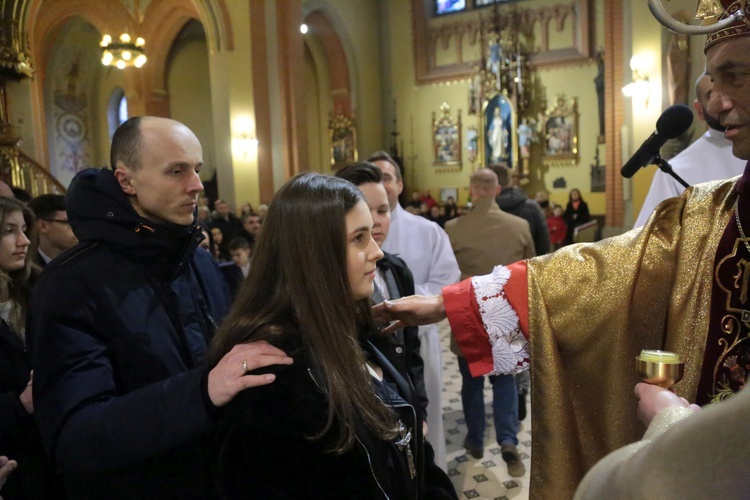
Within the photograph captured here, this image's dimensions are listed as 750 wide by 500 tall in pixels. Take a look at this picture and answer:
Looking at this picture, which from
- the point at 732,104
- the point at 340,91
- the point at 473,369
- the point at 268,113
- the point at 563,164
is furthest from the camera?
the point at 340,91

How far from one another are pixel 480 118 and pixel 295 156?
21.1 ft

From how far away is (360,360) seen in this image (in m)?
1.34

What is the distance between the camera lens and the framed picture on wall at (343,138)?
52.3 ft

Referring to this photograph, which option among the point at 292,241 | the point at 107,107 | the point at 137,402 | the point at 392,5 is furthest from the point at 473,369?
the point at 107,107

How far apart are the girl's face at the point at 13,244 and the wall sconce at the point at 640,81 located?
1044 centimetres

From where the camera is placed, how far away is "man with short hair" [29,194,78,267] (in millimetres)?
3203

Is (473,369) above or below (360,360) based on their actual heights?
below

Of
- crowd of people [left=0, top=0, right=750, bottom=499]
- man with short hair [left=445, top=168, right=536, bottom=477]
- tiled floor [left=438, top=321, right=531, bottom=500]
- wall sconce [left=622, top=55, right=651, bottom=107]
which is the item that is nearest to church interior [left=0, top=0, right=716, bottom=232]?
wall sconce [left=622, top=55, right=651, bottom=107]

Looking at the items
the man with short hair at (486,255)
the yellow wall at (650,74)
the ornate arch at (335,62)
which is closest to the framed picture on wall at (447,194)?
the ornate arch at (335,62)

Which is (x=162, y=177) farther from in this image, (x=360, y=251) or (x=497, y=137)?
(x=497, y=137)

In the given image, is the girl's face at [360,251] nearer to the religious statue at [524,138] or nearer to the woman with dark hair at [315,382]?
the woman with dark hair at [315,382]

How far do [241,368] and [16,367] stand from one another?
1232mm

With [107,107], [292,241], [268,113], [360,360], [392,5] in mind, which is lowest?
[360,360]

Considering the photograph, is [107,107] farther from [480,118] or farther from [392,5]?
[480,118]
